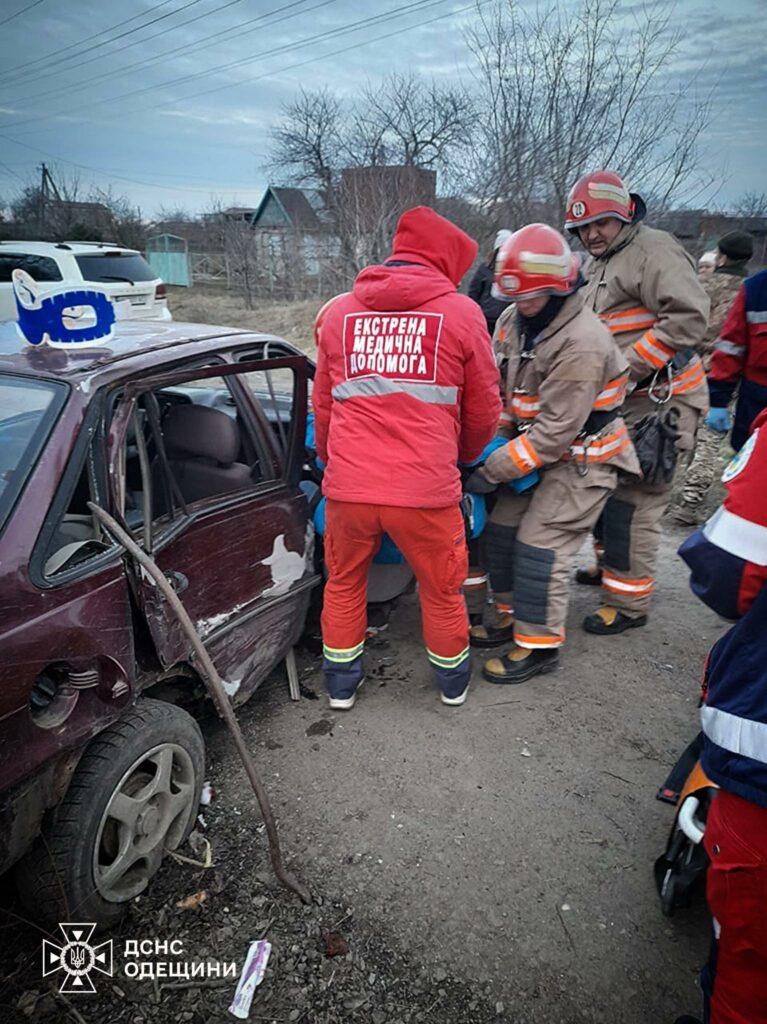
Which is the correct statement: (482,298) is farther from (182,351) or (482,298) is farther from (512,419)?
(182,351)

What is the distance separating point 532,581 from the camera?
3.11 metres

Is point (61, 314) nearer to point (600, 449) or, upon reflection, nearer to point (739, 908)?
point (600, 449)

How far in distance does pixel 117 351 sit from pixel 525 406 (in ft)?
6.05

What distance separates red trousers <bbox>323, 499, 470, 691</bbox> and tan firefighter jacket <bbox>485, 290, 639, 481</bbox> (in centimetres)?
54

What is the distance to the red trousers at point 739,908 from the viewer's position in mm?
1338

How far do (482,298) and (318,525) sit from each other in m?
2.59

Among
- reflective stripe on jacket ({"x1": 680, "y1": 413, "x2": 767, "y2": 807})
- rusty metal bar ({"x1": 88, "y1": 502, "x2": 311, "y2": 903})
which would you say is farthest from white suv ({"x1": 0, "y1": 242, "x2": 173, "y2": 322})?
reflective stripe on jacket ({"x1": 680, "y1": 413, "x2": 767, "y2": 807})

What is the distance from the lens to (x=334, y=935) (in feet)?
6.56

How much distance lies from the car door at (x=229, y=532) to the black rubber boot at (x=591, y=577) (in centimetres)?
208

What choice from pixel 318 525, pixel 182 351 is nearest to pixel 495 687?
pixel 318 525

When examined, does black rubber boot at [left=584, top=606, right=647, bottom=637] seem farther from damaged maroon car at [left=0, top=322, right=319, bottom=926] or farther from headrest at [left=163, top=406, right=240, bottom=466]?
headrest at [left=163, top=406, right=240, bottom=466]

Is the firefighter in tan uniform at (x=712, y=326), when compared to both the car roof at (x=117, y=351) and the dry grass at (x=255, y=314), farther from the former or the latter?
the dry grass at (x=255, y=314)

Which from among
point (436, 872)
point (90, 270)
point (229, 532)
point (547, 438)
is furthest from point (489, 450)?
point (90, 270)

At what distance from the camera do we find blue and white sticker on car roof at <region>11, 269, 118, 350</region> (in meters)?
2.26
